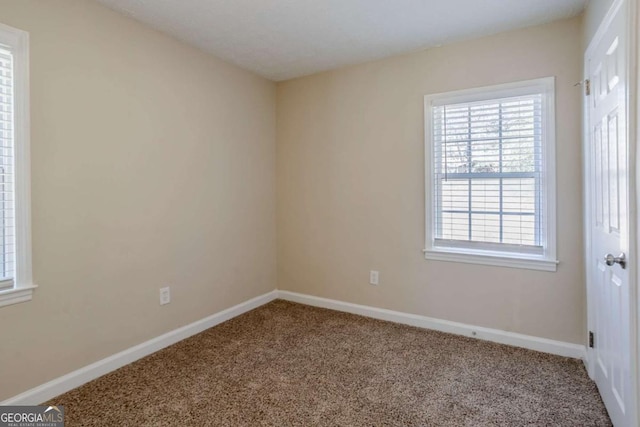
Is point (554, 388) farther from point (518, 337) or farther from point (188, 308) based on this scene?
point (188, 308)

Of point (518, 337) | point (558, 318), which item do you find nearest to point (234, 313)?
point (518, 337)

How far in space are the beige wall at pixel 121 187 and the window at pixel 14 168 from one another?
5 centimetres

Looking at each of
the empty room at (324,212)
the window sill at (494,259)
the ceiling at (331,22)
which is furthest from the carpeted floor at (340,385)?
the ceiling at (331,22)

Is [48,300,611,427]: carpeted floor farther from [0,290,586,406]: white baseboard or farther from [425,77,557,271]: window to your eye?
[425,77,557,271]: window

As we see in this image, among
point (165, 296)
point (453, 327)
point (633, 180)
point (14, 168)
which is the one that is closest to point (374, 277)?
point (453, 327)

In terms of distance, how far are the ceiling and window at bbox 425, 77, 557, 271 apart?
47cm

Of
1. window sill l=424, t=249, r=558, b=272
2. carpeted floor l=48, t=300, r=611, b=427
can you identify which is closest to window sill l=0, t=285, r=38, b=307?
carpeted floor l=48, t=300, r=611, b=427

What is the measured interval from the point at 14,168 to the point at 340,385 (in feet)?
7.24

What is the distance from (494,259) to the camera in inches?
107

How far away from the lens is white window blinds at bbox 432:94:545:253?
258cm

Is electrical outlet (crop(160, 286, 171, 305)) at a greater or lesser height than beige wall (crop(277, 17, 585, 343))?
lesser

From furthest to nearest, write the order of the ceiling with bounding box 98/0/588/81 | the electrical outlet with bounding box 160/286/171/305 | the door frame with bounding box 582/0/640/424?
the electrical outlet with bounding box 160/286/171/305
the ceiling with bounding box 98/0/588/81
the door frame with bounding box 582/0/640/424

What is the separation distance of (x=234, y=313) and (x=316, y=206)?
4.32 feet

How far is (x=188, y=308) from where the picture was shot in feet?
9.50
